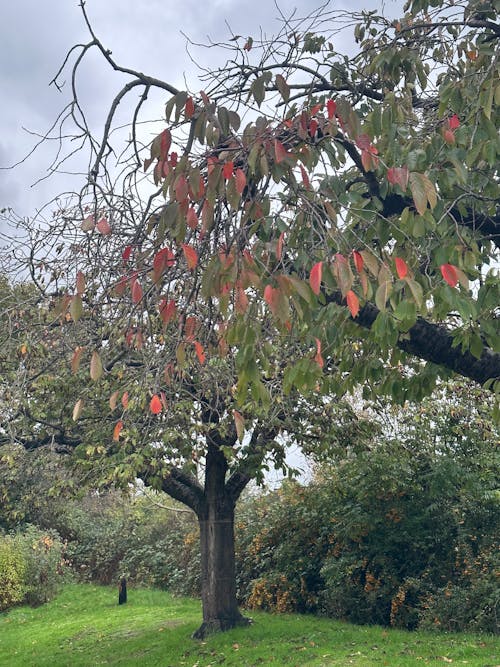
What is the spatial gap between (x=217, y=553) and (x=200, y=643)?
1419 millimetres

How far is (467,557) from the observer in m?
11.5

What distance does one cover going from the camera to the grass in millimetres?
9250

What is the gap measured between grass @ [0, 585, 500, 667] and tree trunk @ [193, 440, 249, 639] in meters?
0.40

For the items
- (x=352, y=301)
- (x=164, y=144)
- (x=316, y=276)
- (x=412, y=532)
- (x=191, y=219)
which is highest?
(x=164, y=144)

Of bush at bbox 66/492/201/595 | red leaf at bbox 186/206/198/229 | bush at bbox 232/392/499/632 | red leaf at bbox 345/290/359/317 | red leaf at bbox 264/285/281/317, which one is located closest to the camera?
red leaf at bbox 345/290/359/317

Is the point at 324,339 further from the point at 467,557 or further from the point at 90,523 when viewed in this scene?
the point at 90,523

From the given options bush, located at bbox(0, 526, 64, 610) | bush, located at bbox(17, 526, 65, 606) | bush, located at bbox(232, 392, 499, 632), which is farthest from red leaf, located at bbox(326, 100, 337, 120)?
bush, located at bbox(17, 526, 65, 606)

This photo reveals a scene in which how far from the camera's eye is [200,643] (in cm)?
1114

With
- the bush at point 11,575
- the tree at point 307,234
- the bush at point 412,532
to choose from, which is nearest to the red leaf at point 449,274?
the tree at point 307,234

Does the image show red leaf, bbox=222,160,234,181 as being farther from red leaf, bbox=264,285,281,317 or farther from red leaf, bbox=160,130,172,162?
red leaf, bbox=264,285,281,317

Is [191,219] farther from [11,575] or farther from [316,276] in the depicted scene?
[11,575]

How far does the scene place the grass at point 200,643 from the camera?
9250 millimetres

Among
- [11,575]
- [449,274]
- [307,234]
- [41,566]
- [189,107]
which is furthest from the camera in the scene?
[41,566]

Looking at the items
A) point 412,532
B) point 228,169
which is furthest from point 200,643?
point 228,169
